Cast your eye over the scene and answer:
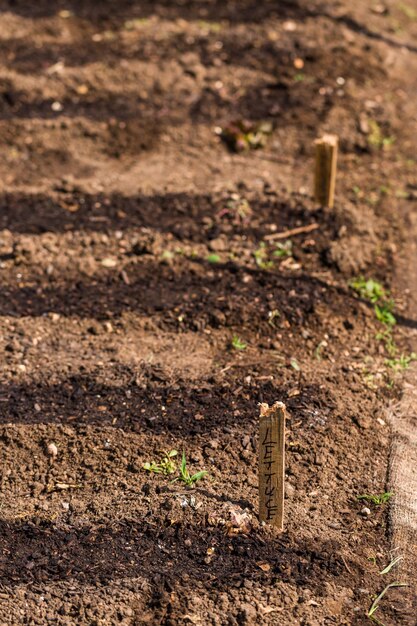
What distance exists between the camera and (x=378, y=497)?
152 inches

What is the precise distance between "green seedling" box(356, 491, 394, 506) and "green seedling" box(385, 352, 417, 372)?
99 cm

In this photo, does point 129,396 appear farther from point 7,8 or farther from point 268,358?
point 7,8

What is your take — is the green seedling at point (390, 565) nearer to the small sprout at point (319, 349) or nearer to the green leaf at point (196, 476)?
the green leaf at point (196, 476)

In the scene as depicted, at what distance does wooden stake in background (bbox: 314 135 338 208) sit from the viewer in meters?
5.43

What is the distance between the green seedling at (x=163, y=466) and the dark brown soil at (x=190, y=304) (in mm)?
38

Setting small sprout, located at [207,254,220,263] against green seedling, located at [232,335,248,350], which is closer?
green seedling, located at [232,335,248,350]

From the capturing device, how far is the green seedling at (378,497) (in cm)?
386

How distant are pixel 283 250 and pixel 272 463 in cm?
238

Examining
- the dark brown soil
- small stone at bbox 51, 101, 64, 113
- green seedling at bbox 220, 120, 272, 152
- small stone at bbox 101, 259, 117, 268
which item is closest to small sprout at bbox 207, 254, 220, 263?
the dark brown soil

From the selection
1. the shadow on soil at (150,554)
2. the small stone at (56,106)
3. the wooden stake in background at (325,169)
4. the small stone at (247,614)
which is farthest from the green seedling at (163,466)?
the small stone at (56,106)

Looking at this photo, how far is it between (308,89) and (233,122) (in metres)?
0.96

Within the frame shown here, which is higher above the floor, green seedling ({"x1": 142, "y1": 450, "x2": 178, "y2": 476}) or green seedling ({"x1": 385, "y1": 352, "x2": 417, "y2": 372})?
green seedling ({"x1": 385, "y1": 352, "x2": 417, "y2": 372})

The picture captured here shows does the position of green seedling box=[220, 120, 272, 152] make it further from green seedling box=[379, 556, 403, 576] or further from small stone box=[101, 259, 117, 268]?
green seedling box=[379, 556, 403, 576]

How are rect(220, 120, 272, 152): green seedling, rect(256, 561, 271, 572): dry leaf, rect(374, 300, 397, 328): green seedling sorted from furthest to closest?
rect(220, 120, 272, 152): green seedling
rect(374, 300, 397, 328): green seedling
rect(256, 561, 271, 572): dry leaf
